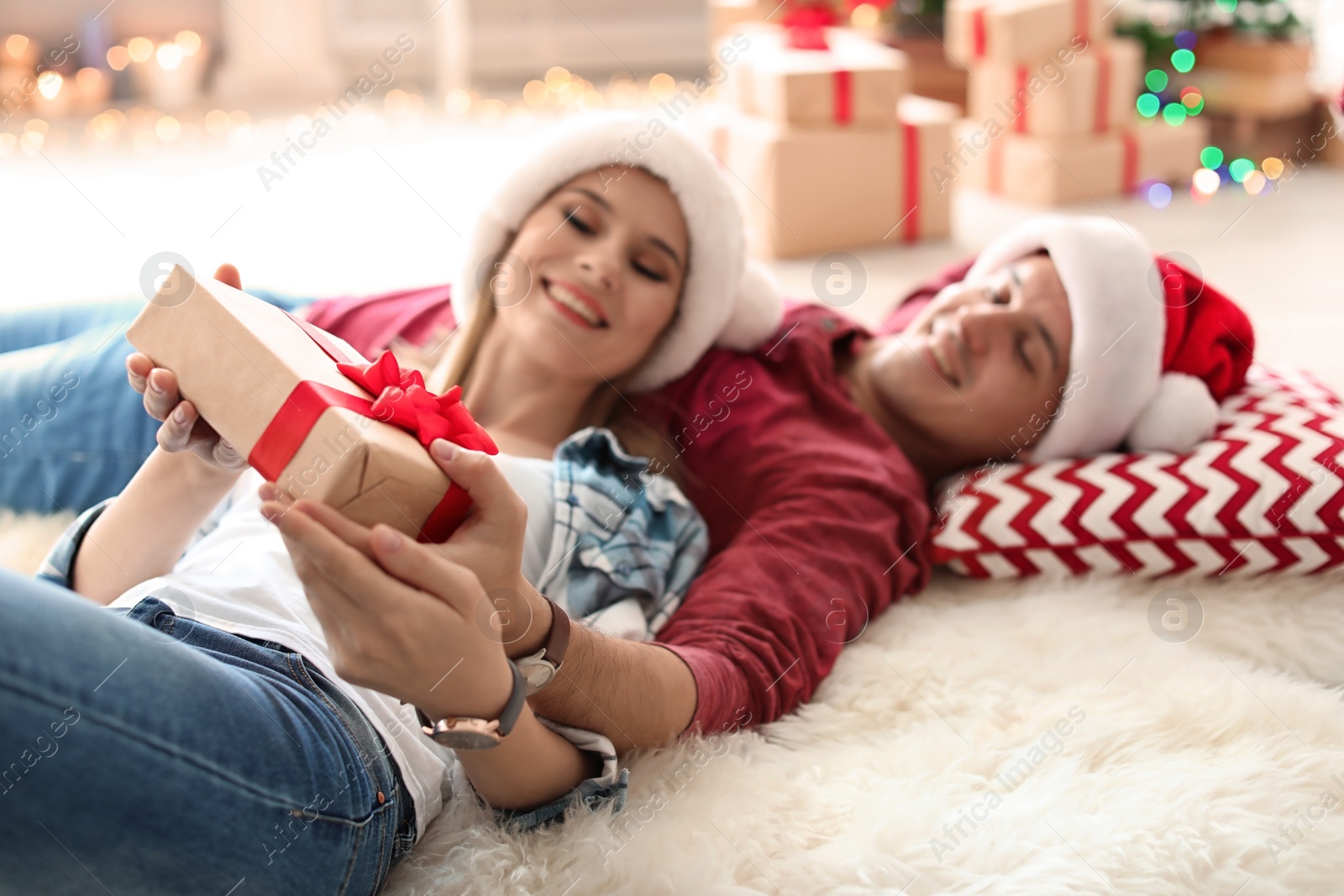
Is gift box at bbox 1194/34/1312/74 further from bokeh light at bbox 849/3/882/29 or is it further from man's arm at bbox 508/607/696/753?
man's arm at bbox 508/607/696/753

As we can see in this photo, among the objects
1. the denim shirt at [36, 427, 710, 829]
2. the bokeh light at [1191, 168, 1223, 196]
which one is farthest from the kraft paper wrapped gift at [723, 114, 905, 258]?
the denim shirt at [36, 427, 710, 829]

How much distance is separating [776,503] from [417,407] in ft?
1.81

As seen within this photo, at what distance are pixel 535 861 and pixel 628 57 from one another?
4187 millimetres

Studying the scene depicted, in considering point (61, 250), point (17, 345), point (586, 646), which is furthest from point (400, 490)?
point (61, 250)

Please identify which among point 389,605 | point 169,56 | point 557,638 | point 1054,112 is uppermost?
point 169,56

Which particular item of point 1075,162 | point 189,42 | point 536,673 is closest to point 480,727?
point 536,673

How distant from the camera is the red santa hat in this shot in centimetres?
134

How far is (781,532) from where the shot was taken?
1171 millimetres

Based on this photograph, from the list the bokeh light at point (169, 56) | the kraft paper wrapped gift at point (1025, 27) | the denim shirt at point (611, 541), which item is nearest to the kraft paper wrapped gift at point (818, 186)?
the kraft paper wrapped gift at point (1025, 27)

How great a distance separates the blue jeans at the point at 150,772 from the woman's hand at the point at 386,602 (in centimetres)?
13

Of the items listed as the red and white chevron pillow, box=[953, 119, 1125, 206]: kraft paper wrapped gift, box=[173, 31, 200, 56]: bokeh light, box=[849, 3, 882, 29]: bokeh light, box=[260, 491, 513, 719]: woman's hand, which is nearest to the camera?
box=[260, 491, 513, 719]: woman's hand

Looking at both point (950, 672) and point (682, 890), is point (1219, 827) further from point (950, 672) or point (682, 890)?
point (682, 890)

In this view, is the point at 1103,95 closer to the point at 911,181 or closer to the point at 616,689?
the point at 911,181

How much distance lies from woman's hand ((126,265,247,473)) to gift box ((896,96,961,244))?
6.94 ft
